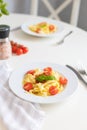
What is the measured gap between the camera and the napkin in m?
0.75

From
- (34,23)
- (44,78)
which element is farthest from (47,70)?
(34,23)

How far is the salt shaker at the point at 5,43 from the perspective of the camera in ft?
3.35

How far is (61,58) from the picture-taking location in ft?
3.79

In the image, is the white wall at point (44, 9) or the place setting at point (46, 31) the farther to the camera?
the white wall at point (44, 9)

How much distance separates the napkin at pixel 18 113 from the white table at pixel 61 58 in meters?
0.02

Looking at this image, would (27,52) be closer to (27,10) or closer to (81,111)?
(81,111)

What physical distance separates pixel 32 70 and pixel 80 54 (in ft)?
0.98

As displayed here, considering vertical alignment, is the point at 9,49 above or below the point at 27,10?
above

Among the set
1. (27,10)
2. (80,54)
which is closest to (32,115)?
(80,54)

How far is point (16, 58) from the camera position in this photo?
3.69 feet

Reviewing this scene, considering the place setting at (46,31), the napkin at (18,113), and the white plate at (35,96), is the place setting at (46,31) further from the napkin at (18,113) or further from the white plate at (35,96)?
the napkin at (18,113)

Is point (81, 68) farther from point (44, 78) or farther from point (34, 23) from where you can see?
point (34, 23)

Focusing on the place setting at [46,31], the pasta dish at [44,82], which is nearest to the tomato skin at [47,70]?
the pasta dish at [44,82]

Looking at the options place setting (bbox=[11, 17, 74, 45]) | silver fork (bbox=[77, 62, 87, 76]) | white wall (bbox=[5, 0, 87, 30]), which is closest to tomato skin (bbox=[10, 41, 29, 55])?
place setting (bbox=[11, 17, 74, 45])
